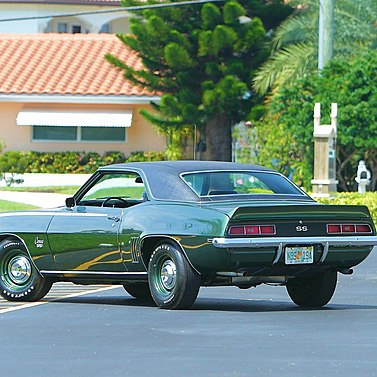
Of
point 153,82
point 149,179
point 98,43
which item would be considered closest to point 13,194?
point 153,82

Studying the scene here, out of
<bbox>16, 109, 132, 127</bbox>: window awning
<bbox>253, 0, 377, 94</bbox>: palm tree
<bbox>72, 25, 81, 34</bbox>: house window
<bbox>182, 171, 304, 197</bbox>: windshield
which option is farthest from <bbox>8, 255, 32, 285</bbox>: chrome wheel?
<bbox>72, 25, 81, 34</bbox>: house window

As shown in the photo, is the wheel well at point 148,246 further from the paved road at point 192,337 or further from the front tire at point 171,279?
the paved road at point 192,337

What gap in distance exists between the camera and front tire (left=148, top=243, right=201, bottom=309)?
13.3 m

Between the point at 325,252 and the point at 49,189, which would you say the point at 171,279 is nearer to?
the point at 325,252

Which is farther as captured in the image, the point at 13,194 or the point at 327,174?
the point at 13,194

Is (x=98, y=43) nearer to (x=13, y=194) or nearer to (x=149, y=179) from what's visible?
(x=13, y=194)

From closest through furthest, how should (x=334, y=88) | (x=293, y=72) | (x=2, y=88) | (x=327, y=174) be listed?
(x=327, y=174)
(x=334, y=88)
(x=293, y=72)
(x=2, y=88)

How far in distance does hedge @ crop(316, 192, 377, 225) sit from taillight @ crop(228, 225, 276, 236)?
1708 centimetres

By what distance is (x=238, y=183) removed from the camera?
14367 millimetres

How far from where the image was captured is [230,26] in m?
43.6

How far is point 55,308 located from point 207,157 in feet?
104

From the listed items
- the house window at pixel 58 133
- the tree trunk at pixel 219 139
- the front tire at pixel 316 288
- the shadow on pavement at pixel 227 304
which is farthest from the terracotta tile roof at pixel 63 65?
the front tire at pixel 316 288

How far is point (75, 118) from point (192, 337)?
120ft

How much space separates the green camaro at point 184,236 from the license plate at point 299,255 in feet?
0.04
